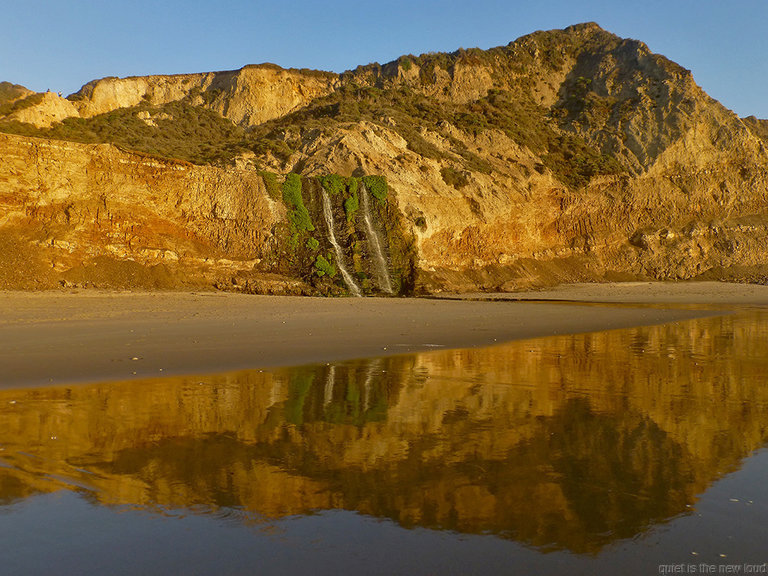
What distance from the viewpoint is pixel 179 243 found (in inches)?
1153

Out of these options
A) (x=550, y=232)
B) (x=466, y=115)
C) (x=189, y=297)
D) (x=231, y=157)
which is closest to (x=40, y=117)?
(x=231, y=157)

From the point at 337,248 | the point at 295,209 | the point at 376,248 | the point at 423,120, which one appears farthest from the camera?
the point at 423,120

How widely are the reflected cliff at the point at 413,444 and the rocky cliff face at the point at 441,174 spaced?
20.4m

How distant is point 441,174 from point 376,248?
919cm

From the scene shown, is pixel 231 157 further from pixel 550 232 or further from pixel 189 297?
pixel 550 232

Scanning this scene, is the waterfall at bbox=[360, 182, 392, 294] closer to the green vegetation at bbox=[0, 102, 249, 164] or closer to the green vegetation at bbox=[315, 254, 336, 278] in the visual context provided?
the green vegetation at bbox=[315, 254, 336, 278]

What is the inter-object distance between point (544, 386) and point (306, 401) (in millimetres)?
Answer: 3685

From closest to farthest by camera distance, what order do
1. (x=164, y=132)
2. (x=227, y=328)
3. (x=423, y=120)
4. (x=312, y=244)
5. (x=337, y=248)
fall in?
1. (x=227, y=328)
2. (x=312, y=244)
3. (x=337, y=248)
4. (x=423, y=120)
5. (x=164, y=132)

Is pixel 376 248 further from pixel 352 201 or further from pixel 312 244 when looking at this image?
pixel 312 244

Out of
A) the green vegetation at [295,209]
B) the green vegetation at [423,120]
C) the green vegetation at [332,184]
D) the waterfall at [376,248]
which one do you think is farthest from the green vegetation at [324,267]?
the green vegetation at [332,184]

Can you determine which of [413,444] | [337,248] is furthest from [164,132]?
[413,444]

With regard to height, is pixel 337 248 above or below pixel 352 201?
below

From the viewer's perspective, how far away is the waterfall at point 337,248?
31906 millimetres

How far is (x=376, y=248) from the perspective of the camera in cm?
3444
